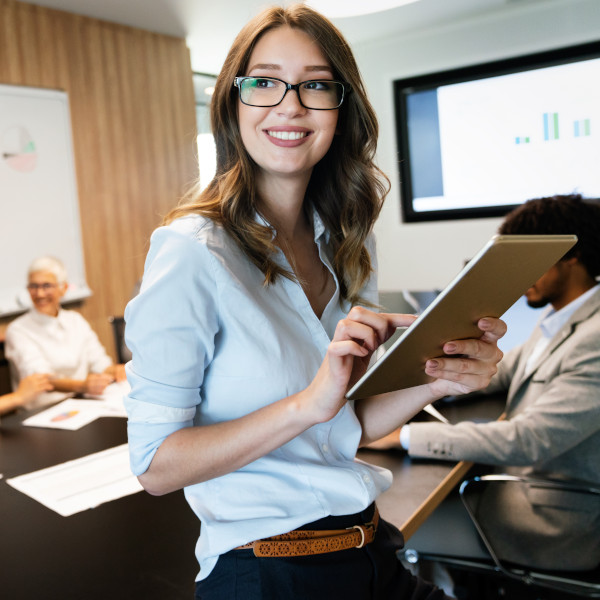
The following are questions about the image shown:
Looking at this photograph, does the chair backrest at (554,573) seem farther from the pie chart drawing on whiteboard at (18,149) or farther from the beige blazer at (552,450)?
the pie chart drawing on whiteboard at (18,149)

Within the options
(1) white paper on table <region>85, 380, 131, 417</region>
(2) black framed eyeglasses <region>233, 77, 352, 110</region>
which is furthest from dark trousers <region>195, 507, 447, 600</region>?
(1) white paper on table <region>85, 380, 131, 417</region>

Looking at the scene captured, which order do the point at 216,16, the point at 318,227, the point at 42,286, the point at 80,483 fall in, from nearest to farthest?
the point at 318,227
the point at 80,483
the point at 42,286
the point at 216,16

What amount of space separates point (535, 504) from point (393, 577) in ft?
3.15

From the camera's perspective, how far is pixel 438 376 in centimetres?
101

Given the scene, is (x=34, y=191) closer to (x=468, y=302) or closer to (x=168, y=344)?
(x=168, y=344)

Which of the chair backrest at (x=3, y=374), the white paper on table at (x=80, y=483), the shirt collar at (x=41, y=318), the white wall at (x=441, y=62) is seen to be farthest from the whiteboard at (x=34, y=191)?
the white paper on table at (x=80, y=483)

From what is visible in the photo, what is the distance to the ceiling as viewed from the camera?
4754 mm

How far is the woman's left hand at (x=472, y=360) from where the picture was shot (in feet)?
3.17

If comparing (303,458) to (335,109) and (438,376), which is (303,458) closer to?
(438,376)

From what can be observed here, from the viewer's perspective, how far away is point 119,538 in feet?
4.42

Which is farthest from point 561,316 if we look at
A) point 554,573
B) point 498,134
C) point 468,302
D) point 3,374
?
point 498,134

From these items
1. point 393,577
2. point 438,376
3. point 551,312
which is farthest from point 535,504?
point 438,376

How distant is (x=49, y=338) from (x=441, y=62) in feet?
14.2

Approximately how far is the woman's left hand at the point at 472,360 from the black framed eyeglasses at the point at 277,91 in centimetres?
46
